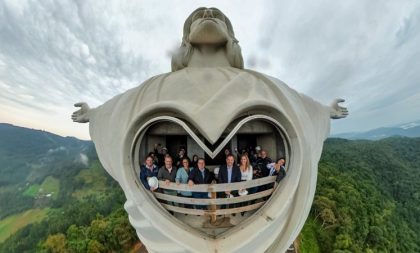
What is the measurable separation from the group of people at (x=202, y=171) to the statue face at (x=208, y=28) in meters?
2.85

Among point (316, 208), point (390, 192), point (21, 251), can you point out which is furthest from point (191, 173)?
point (390, 192)

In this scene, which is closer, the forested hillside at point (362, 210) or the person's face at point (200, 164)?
the person's face at point (200, 164)

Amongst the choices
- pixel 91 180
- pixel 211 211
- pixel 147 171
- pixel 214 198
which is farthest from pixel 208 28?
pixel 91 180

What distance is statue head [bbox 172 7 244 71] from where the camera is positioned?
5910 millimetres

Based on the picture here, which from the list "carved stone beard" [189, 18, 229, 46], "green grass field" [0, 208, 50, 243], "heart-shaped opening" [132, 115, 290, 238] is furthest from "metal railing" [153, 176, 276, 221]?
"green grass field" [0, 208, 50, 243]

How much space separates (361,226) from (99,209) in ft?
78.7

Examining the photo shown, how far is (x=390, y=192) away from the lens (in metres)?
39.7

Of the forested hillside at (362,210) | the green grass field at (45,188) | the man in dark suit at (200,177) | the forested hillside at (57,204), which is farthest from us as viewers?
the green grass field at (45,188)

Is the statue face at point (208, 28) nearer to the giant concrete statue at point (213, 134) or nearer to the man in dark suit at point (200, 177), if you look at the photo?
the giant concrete statue at point (213, 134)

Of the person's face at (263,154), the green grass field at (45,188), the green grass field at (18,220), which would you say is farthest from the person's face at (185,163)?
the green grass field at (45,188)

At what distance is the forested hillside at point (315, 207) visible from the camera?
54.3ft

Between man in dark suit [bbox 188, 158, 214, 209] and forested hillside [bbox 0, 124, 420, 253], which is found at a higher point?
man in dark suit [bbox 188, 158, 214, 209]

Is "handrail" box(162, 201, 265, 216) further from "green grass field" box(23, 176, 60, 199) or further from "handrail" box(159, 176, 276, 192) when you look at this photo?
"green grass field" box(23, 176, 60, 199)

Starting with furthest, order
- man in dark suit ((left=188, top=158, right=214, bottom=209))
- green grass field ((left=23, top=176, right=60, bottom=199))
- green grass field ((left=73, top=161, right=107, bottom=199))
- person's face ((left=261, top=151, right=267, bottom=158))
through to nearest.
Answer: green grass field ((left=23, top=176, right=60, bottom=199)), green grass field ((left=73, top=161, right=107, bottom=199)), person's face ((left=261, top=151, right=267, bottom=158)), man in dark suit ((left=188, top=158, right=214, bottom=209))
